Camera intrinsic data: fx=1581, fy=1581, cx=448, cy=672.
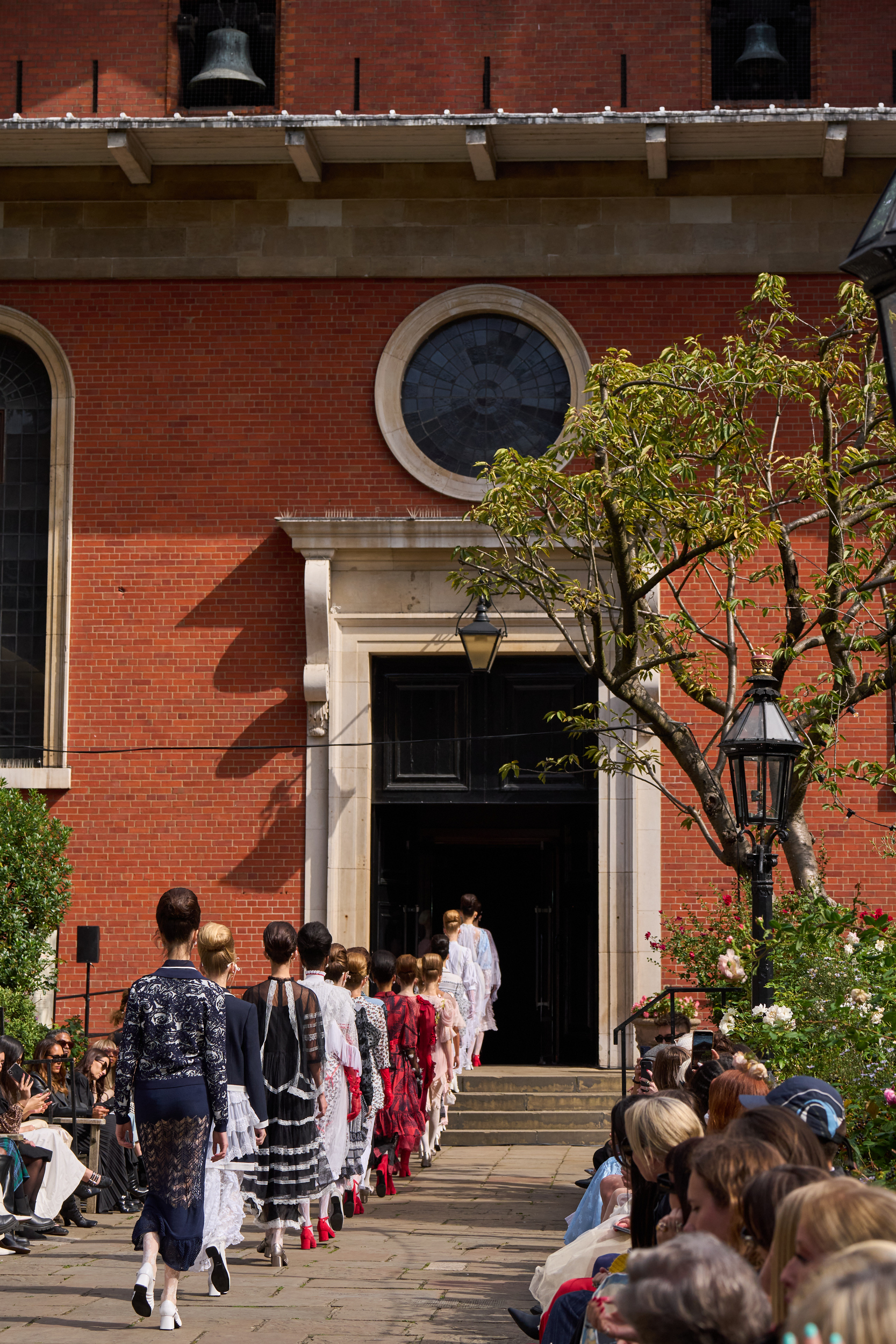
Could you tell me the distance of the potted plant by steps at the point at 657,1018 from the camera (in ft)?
39.9

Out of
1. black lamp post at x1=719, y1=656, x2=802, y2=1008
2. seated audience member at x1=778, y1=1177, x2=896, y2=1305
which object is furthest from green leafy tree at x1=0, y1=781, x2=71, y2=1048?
seated audience member at x1=778, y1=1177, x2=896, y2=1305

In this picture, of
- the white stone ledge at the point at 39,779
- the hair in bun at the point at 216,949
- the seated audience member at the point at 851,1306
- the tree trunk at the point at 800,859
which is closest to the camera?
the seated audience member at the point at 851,1306

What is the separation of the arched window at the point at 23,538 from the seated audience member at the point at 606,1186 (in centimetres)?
986

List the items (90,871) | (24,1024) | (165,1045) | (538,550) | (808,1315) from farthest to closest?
(90,871)
(24,1024)
(538,550)
(165,1045)
(808,1315)

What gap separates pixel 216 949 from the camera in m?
7.73

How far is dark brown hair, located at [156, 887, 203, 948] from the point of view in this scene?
6953 mm

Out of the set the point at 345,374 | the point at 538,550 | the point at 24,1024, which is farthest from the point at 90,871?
the point at 538,550

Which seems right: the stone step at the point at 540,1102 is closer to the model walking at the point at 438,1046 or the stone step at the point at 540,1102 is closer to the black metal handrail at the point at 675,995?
the model walking at the point at 438,1046

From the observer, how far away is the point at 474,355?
15719 millimetres

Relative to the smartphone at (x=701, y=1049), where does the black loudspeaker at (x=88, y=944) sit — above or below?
above

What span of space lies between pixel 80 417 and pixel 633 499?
299 inches

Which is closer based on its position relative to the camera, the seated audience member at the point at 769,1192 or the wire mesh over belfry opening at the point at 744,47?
the seated audience member at the point at 769,1192

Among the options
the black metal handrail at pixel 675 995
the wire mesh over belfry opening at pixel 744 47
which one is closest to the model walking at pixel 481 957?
the black metal handrail at pixel 675 995

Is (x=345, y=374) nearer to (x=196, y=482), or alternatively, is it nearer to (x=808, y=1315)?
(x=196, y=482)
